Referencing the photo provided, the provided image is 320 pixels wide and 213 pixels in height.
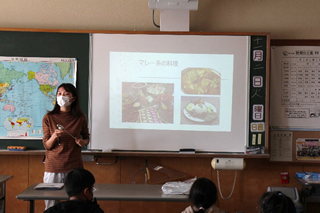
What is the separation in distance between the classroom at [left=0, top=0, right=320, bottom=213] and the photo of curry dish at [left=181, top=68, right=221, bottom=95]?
50 centimetres

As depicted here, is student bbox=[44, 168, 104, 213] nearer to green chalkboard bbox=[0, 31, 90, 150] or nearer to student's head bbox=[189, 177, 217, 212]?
student's head bbox=[189, 177, 217, 212]

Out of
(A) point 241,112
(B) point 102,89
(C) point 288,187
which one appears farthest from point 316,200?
(B) point 102,89

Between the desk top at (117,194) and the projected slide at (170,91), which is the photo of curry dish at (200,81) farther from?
the desk top at (117,194)

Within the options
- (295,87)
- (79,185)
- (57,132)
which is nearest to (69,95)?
(57,132)

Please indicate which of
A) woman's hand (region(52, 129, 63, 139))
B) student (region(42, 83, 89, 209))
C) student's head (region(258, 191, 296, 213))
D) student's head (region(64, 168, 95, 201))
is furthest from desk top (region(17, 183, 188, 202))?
student's head (region(258, 191, 296, 213))

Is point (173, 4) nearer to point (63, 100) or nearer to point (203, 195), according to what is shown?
point (63, 100)

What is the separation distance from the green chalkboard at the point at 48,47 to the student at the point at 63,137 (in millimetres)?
542

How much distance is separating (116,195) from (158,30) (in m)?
1.91

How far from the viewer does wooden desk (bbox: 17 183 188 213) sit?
8.38 ft

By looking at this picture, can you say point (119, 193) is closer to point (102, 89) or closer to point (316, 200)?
point (102, 89)

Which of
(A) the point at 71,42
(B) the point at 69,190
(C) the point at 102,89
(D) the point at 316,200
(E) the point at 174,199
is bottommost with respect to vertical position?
(D) the point at 316,200

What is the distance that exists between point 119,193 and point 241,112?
159 centimetres

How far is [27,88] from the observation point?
361 cm

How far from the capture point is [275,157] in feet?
12.3
